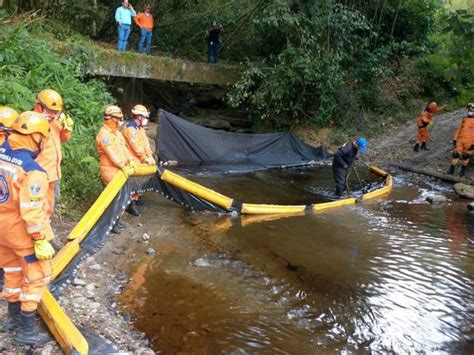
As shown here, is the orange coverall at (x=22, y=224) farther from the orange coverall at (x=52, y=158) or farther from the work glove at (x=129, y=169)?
the work glove at (x=129, y=169)

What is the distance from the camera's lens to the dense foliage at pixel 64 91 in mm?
6543

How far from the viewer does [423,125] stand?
43.5 ft

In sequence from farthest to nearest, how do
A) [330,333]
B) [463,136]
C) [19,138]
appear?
[463,136]
[330,333]
[19,138]

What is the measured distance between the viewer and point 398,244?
655 cm

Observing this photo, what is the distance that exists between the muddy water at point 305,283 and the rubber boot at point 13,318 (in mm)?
1000

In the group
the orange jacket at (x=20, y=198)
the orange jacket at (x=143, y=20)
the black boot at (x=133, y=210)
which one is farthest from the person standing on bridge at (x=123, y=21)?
the orange jacket at (x=20, y=198)

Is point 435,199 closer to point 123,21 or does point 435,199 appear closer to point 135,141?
point 135,141

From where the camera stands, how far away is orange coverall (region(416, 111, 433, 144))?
13180mm

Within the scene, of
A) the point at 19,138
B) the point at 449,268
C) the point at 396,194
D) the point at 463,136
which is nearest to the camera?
the point at 19,138

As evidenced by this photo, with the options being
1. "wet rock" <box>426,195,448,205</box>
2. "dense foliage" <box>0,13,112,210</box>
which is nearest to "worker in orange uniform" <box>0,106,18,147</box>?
"dense foliage" <box>0,13,112,210</box>

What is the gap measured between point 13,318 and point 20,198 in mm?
1065

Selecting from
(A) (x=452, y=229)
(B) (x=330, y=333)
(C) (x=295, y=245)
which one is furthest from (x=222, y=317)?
(A) (x=452, y=229)

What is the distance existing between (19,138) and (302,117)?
512 inches

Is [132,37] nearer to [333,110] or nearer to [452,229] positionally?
[333,110]
